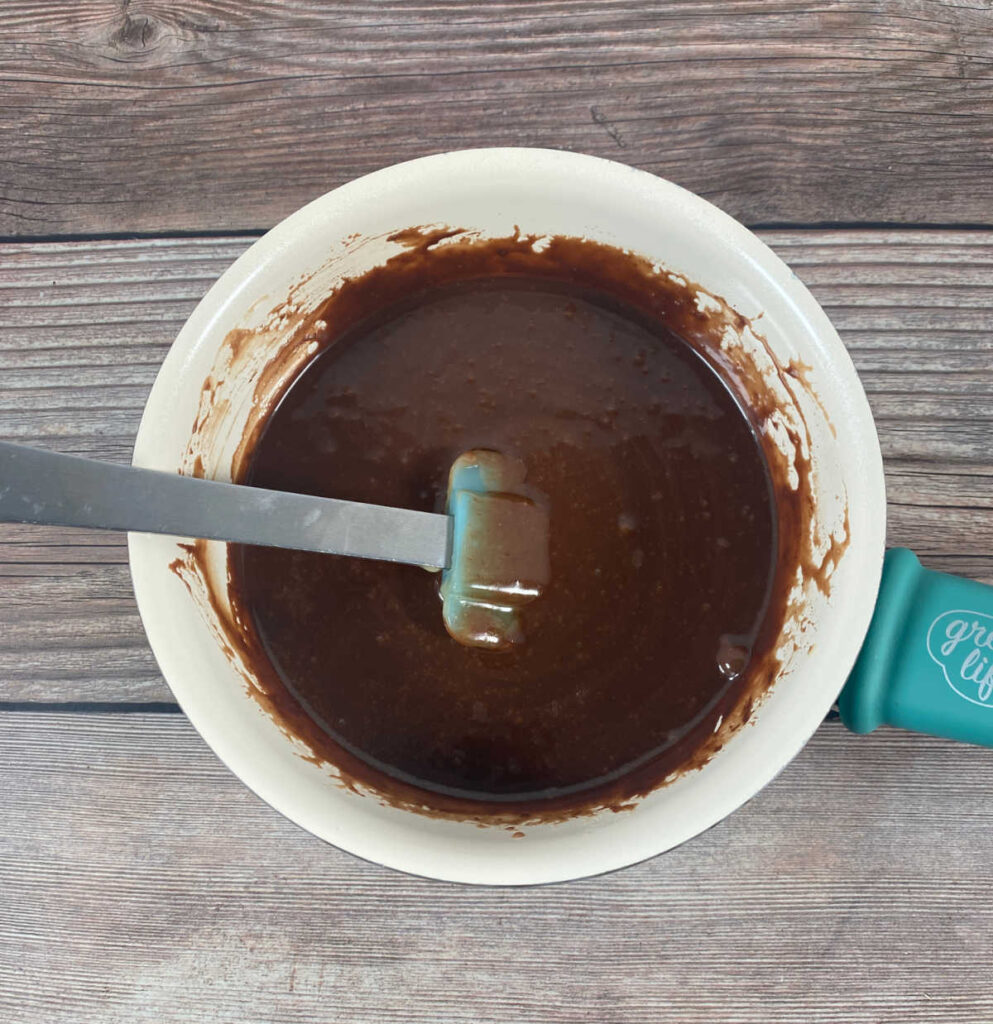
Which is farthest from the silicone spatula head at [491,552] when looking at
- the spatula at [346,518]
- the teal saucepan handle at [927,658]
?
the teal saucepan handle at [927,658]

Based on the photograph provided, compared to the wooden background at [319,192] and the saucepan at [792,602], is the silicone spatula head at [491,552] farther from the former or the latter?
the wooden background at [319,192]

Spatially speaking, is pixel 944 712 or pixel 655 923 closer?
pixel 944 712

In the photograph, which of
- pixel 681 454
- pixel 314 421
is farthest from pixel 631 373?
pixel 314 421

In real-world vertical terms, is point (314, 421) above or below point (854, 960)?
above

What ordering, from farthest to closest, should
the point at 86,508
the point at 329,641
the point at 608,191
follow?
the point at 329,641, the point at 608,191, the point at 86,508

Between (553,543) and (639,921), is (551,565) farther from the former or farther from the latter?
(639,921)

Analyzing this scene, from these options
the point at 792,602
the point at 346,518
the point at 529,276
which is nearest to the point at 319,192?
the point at 529,276

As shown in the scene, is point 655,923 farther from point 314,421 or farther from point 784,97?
point 784,97
